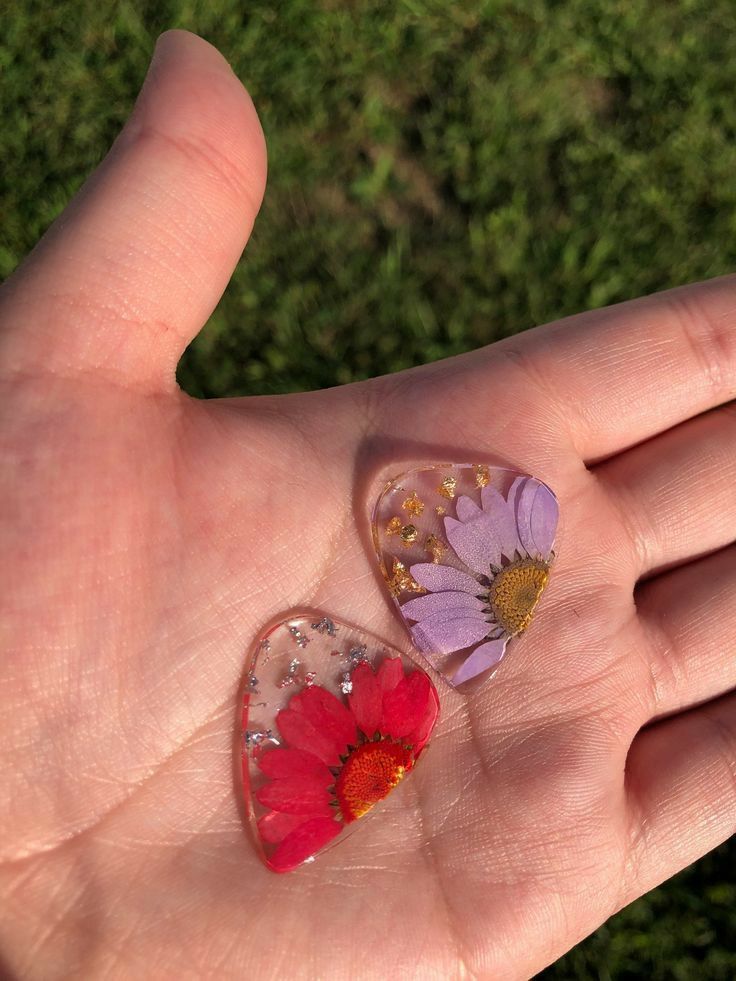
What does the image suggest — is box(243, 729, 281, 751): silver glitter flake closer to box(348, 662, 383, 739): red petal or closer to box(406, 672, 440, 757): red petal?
box(348, 662, 383, 739): red petal

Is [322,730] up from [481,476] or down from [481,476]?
down

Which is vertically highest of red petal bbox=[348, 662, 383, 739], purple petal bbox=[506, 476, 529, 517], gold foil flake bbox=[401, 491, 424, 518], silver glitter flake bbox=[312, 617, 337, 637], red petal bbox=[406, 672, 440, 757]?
gold foil flake bbox=[401, 491, 424, 518]

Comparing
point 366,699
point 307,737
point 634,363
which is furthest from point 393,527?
point 634,363

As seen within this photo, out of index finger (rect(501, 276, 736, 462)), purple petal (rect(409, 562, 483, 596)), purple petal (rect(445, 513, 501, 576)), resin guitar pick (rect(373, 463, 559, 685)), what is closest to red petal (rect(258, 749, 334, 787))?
resin guitar pick (rect(373, 463, 559, 685))

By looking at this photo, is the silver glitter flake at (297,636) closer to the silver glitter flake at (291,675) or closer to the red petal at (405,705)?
the silver glitter flake at (291,675)

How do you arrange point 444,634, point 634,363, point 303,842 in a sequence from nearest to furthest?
point 303,842, point 444,634, point 634,363

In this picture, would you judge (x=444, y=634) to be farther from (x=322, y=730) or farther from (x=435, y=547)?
(x=322, y=730)

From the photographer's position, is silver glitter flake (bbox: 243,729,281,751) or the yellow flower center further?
the yellow flower center
